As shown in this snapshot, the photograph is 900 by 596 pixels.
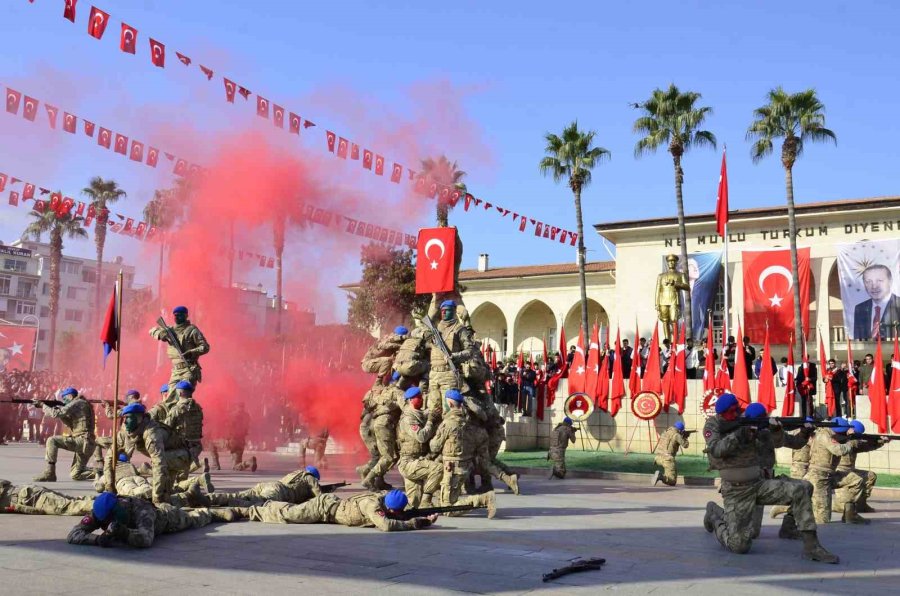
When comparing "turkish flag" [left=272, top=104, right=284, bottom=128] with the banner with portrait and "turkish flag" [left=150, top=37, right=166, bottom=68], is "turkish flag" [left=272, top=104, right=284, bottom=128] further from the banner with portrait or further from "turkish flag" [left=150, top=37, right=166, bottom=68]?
the banner with portrait

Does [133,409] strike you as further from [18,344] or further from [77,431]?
[18,344]

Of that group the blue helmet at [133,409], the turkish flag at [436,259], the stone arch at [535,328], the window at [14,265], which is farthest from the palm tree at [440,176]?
the window at [14,265]

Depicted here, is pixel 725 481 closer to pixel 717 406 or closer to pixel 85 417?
pixel 717 406

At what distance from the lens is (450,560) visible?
24.5ft

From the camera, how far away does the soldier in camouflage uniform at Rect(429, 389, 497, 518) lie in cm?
1105

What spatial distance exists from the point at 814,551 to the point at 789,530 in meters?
1.58

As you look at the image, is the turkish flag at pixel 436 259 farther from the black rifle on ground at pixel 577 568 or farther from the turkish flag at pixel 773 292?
the turkish flag at pixel 773 292

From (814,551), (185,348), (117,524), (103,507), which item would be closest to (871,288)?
(185,348)

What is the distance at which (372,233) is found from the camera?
A: 77.9ft

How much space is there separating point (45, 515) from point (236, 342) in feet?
46.9

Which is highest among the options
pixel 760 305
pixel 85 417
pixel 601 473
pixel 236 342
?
pixel 760 305

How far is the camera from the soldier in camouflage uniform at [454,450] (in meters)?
11.1

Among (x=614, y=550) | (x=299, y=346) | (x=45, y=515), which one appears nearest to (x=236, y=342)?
(x=299, y=346)

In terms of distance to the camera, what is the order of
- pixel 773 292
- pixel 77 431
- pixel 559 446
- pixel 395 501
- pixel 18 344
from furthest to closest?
pixel 18 344, pixel 773 292, pixel 559 446, pixel 77 431, pixel 395 501
